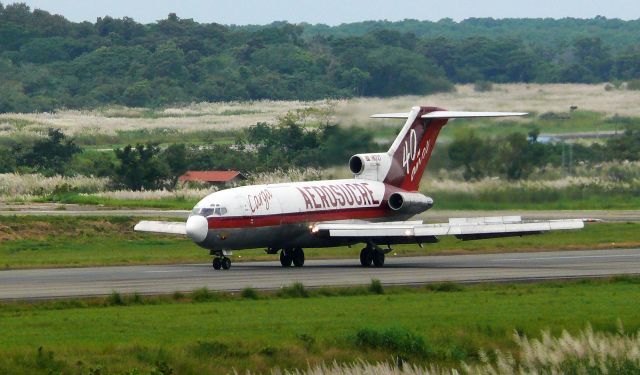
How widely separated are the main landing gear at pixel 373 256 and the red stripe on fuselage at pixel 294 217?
1.86 metres

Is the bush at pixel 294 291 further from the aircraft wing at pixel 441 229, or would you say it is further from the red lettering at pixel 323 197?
the red lettering at pixel 323 197

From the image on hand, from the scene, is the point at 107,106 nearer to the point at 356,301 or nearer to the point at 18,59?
the point at 18,59

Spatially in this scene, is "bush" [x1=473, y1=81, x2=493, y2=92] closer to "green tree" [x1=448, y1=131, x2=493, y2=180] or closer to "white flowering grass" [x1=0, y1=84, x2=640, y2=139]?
"white flowering grass" [x1=0, y1=84, x2=640, y2=139]

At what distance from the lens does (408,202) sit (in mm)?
56000

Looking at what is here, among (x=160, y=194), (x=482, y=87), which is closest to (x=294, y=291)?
(x=160, y=194)

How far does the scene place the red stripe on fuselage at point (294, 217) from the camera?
50.1 metres

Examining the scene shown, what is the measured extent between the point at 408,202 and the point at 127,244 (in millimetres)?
14178

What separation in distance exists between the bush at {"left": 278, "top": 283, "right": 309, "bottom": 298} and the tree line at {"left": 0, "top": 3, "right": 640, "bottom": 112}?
64775mm

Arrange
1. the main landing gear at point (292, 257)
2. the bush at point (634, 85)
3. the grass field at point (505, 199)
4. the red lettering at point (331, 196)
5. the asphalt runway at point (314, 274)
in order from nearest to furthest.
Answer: the asphalt runway at point (314, 274), the main landing gear at point (292, 257), the red lettering at point (331, 196), the grass field at point (505, 199), the bush at point (634, 85)

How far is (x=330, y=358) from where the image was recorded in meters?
27.6

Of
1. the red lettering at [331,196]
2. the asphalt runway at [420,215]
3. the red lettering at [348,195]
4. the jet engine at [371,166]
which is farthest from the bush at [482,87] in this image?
the red lettering at [331,196]

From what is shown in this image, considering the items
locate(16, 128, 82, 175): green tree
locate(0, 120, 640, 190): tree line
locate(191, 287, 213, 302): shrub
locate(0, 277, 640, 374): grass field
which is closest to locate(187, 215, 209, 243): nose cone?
locate(0, 277, 640, 374): grass field

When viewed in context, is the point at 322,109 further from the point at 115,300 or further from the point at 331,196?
the point at 115,300

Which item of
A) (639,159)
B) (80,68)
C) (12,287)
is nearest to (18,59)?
(80,68)
